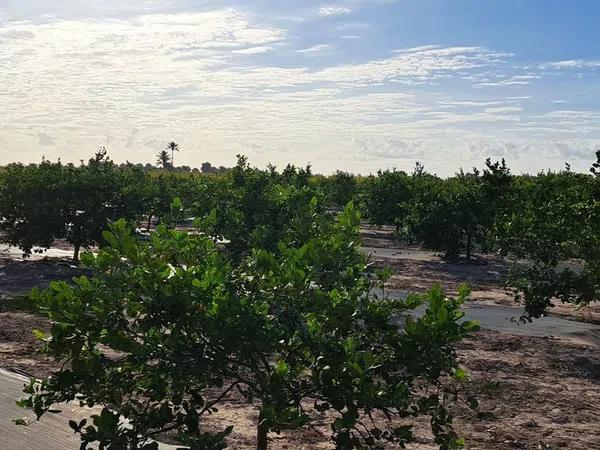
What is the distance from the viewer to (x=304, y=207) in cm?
585

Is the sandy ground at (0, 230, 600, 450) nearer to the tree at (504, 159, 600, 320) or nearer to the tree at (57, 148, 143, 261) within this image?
the tree at (504, 159, 600, 320)

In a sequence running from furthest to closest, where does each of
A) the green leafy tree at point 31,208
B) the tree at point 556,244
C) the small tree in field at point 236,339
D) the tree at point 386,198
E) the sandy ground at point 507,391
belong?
1. the tree at point 386,198
2. the green leafy tree at point 31,208
3. the tree at point 556,244
4. the sandy ground at point 507,391
5. the small tree in field at point 236,339

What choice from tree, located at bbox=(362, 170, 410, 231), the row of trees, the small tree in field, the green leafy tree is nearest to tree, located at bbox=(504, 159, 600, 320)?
the row of trees

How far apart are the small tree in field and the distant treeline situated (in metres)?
1.14

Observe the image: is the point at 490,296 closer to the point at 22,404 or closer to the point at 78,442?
the point at 78,442

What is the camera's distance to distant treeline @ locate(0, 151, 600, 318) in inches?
434

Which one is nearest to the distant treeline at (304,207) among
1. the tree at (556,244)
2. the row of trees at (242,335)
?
the tree at (556,244)

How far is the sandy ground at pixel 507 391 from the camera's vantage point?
8.57 m

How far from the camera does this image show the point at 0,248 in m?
29.9

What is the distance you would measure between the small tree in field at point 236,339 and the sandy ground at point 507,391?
2.47 ft

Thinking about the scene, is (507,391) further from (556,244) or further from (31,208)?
(31,208)

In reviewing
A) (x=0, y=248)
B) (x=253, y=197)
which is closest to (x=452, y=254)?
(x=253, y=197)

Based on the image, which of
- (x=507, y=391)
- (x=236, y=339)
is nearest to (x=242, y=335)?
(x=236, y=339)

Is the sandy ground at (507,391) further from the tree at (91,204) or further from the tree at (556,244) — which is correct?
the tree at (91,204)
